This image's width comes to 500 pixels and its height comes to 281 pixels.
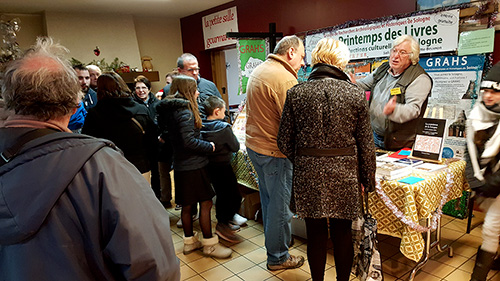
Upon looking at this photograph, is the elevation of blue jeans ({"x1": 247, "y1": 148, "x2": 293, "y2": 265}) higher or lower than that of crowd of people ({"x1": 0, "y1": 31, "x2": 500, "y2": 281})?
lower

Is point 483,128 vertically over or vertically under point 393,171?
over

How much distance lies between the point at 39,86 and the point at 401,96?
94.7 inches

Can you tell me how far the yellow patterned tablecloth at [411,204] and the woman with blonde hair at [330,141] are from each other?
10.7 inches

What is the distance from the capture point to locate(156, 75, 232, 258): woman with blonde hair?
8.36 feet

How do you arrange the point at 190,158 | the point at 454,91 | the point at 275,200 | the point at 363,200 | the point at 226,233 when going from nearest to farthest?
the point at 363,200 → the point at 275,200 → the point at 190,158 → the point at 226,233 → the point at 454,91

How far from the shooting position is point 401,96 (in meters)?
2.57

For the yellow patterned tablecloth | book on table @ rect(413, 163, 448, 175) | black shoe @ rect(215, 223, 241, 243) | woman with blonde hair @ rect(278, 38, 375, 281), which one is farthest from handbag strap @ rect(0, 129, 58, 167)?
black shoe @ rect(215, 223, 241, 243)

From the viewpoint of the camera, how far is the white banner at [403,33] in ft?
10.4

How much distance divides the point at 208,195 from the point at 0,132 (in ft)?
6.45

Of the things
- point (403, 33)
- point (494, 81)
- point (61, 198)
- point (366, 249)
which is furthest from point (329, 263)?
point (403, 33)

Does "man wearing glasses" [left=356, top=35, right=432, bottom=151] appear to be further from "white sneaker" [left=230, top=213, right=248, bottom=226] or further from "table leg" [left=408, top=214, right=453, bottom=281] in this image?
"white sneaker" [left=230, top=213, right=248, bottom=226]

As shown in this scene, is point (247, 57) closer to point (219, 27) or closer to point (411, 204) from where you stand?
point (219, 27)

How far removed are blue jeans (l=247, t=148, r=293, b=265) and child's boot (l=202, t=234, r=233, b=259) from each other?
1.39ft

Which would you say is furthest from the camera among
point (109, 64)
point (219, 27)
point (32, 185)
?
point (109, 64)
